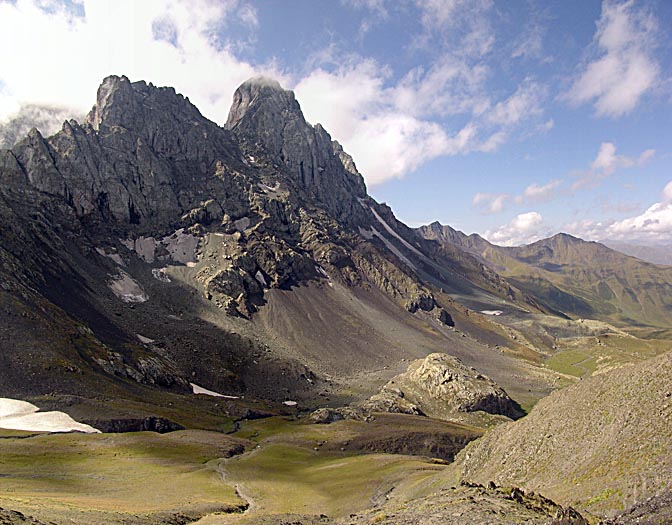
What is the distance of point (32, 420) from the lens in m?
80.5

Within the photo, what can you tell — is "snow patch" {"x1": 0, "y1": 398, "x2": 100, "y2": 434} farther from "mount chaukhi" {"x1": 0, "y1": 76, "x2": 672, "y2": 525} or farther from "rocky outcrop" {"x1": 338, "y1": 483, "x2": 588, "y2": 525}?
"rocky outcrop" {"x1": 338, "y1": 483, "x2": 588, "y2": 525}

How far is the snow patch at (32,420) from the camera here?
7788 centimetres

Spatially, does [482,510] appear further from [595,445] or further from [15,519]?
[15,519]

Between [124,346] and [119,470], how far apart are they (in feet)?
293

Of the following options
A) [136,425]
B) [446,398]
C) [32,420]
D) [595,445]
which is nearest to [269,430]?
[136,425]

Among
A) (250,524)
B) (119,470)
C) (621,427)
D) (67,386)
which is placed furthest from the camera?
(67,386)

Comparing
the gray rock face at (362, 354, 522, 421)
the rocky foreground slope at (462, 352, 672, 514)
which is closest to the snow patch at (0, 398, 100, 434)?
the rocky foreground slope at (462, 352, 672, 514)

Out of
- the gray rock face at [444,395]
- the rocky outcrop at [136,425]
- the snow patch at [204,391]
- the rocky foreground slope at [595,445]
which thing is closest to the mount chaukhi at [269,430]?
the rocky foreground slope at [595,445]

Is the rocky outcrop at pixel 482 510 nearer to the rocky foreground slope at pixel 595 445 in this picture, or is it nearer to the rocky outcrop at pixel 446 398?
the rocky foreground slope at pixel 595 445

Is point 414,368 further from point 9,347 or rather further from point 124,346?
point 9,347

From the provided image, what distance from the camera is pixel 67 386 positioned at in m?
96.3

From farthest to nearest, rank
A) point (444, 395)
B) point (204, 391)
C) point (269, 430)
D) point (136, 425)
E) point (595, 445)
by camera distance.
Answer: point (444, 395) < point (204, 391) < point (269, 430) < point (136, 425) < point (595, 445)

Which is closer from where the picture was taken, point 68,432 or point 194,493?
point 194,493

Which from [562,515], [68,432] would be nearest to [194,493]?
[68,432]
